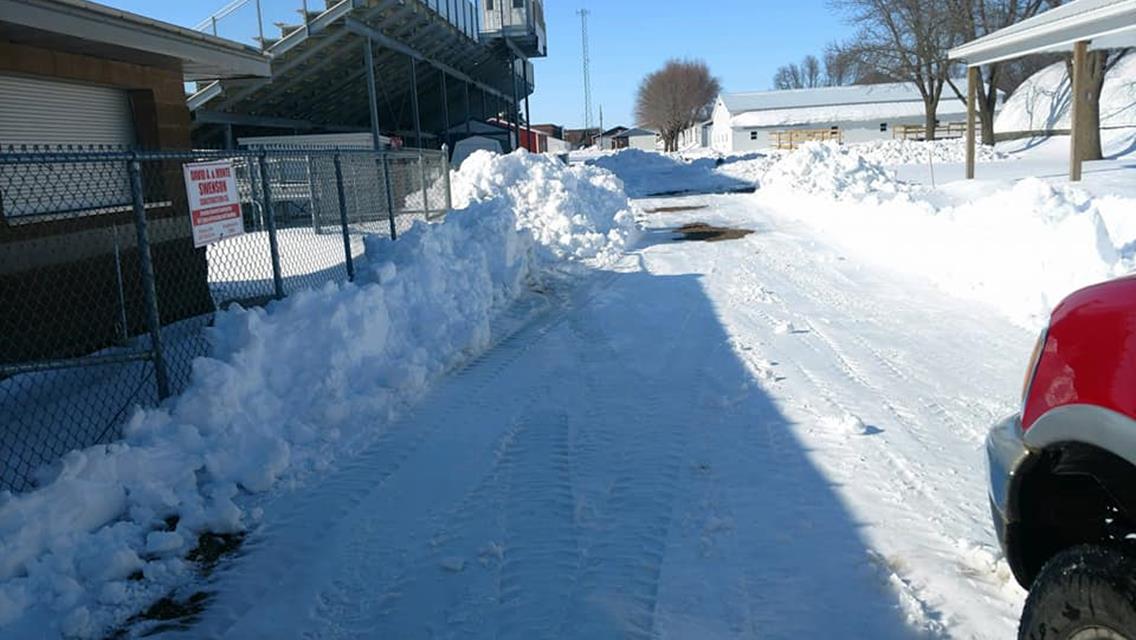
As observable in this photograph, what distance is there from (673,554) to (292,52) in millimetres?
20444

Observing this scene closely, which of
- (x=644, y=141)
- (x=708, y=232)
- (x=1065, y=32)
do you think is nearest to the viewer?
(x=1065, y=32)

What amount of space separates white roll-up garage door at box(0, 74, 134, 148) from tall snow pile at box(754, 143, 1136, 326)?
1001cm

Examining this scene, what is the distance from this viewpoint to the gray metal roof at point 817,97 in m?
75.1

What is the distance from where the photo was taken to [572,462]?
5539 millimetres

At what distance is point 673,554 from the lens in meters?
4.26

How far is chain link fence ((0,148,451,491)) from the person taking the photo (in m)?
5.82

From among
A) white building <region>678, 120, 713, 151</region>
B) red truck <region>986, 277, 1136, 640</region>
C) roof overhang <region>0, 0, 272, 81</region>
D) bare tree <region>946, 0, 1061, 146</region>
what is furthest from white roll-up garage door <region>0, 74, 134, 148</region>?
white building <region>678, 120, 713, 151</region>

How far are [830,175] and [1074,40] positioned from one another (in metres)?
5.90

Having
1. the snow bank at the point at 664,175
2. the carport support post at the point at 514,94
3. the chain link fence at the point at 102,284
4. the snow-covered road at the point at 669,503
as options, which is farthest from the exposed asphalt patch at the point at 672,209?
the carport support post at the point at 514,94

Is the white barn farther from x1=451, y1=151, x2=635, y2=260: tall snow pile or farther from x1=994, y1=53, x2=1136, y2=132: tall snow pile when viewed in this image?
x1=451, y1=151, x2=635, y2=260: tall snow pile

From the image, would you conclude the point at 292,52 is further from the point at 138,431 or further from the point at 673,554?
the point at 673,554

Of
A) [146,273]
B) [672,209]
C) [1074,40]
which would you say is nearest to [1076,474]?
[146,273]

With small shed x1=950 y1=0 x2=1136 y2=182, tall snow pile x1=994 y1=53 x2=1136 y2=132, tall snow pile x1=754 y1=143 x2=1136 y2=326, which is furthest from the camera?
tall snow pile x1=994 y1=53 x2=1136 y2=132

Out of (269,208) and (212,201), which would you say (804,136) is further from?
(212,201)
